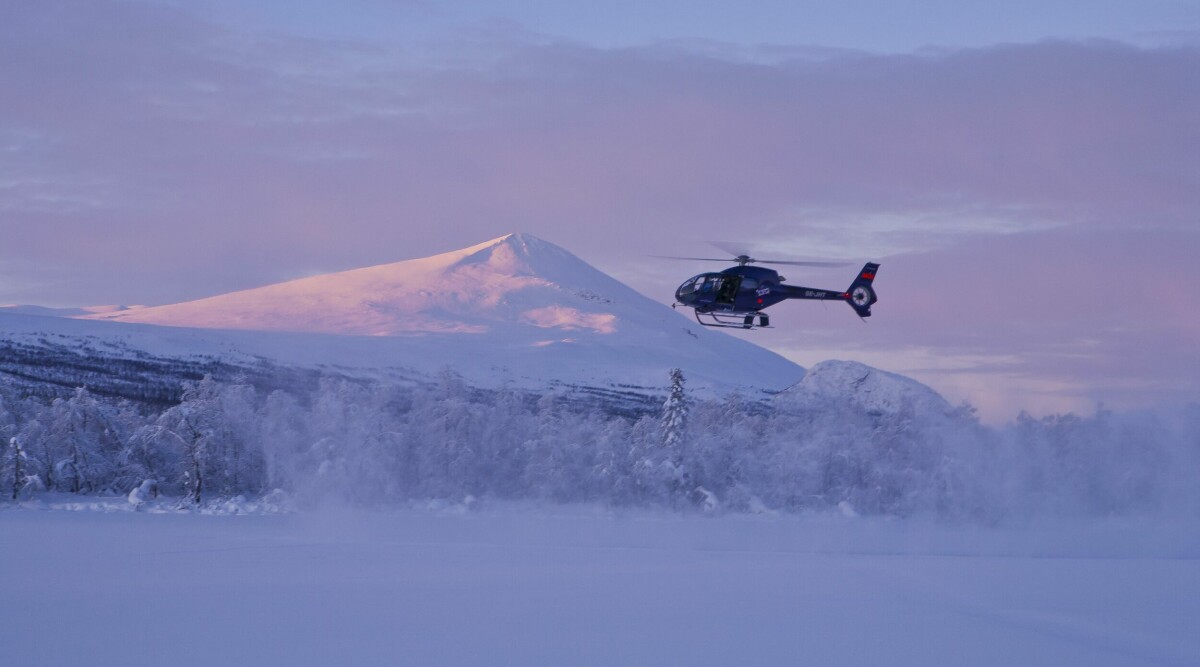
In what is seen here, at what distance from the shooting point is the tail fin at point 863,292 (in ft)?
128

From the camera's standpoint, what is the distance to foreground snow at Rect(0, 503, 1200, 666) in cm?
2456

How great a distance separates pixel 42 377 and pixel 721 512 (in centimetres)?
8590

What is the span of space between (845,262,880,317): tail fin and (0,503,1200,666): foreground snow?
925cm

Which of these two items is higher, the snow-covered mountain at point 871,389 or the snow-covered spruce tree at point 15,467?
the snow-covered mountain at point 871,389

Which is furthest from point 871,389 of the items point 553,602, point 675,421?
point 553,602

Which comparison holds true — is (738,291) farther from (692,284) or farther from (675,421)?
(675,421)

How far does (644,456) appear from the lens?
75.4 metres

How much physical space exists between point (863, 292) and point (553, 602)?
53.6 feet

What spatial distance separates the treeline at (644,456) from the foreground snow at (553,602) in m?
16.6

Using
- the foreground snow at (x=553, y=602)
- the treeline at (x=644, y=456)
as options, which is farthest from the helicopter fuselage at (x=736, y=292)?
the treeline at (x=644, y=456)

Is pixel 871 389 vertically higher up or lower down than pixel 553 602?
higher up

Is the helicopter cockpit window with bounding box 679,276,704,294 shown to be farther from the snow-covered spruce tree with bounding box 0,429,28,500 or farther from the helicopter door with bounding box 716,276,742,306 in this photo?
the snow-covered spruce tree with bounding box 0,429,28,500

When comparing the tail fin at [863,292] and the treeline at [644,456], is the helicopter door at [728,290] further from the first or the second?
the treeline at [644,456]

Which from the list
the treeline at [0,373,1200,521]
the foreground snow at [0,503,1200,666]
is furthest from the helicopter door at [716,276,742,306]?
the treeline at [0,373,1200,521]
